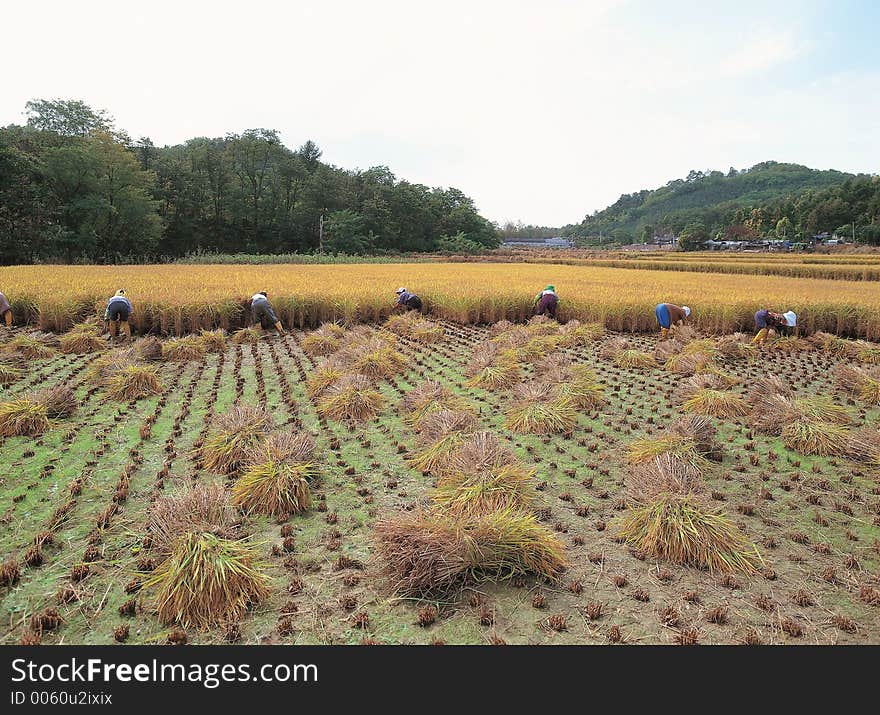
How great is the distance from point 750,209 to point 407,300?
82.0m

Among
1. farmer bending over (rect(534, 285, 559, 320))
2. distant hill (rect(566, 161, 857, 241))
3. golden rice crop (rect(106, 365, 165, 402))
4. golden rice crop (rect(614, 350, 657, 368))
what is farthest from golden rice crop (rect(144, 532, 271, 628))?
distant hill (rect(566, 161, 857, 241))

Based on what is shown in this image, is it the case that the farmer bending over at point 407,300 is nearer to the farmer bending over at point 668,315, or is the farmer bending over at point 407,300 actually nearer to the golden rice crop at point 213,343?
the golden rice crop at point 213,343

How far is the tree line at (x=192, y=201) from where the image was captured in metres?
29.3

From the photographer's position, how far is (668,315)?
9.90m

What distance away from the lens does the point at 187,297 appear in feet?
33.3

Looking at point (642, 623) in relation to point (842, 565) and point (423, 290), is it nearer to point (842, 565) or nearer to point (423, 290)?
point (842, 565)

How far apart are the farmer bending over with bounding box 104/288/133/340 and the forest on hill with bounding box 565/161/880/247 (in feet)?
187

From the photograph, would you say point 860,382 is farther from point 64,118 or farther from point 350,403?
point 64,118

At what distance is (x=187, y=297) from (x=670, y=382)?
9.05 meters

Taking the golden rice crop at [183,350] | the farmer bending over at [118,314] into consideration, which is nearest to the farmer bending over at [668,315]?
the golden rice crop at [183,350]

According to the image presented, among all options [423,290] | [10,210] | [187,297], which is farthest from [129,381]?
[10,210]

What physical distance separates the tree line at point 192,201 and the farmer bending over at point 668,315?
31.8 m

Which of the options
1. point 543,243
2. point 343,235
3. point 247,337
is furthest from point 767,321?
point 543,243

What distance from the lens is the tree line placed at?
2930cm
